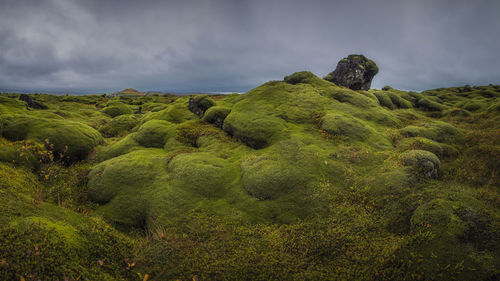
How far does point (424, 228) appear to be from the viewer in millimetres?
7070

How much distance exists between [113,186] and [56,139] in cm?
721

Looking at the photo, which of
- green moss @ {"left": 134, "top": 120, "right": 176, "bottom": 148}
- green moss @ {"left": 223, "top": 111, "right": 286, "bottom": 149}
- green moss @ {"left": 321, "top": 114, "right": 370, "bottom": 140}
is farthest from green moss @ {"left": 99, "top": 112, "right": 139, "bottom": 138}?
green moss @ {"left": 321, "top": 114, "right": 370, "bottom": 140}

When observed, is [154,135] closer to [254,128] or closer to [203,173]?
[203,173]

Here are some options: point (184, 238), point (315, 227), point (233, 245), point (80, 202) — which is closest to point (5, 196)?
point (80, 202)

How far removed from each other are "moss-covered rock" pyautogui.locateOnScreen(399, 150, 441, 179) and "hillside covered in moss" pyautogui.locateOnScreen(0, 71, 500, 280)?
6 cm

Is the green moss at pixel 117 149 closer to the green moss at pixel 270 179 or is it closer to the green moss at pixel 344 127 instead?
the green moss at pixel 270 179

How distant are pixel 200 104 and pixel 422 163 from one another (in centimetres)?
1967

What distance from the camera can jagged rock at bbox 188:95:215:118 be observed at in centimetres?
2292

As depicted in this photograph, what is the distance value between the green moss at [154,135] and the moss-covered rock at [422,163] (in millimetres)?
16386

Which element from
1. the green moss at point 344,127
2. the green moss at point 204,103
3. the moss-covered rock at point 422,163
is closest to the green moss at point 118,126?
the green moss at point 204,103

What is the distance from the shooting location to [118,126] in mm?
26781

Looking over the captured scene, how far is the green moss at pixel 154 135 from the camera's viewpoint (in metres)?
17.6

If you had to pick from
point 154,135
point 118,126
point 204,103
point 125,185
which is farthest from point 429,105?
point 118,126

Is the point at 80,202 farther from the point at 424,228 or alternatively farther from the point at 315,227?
the point at 424,228
